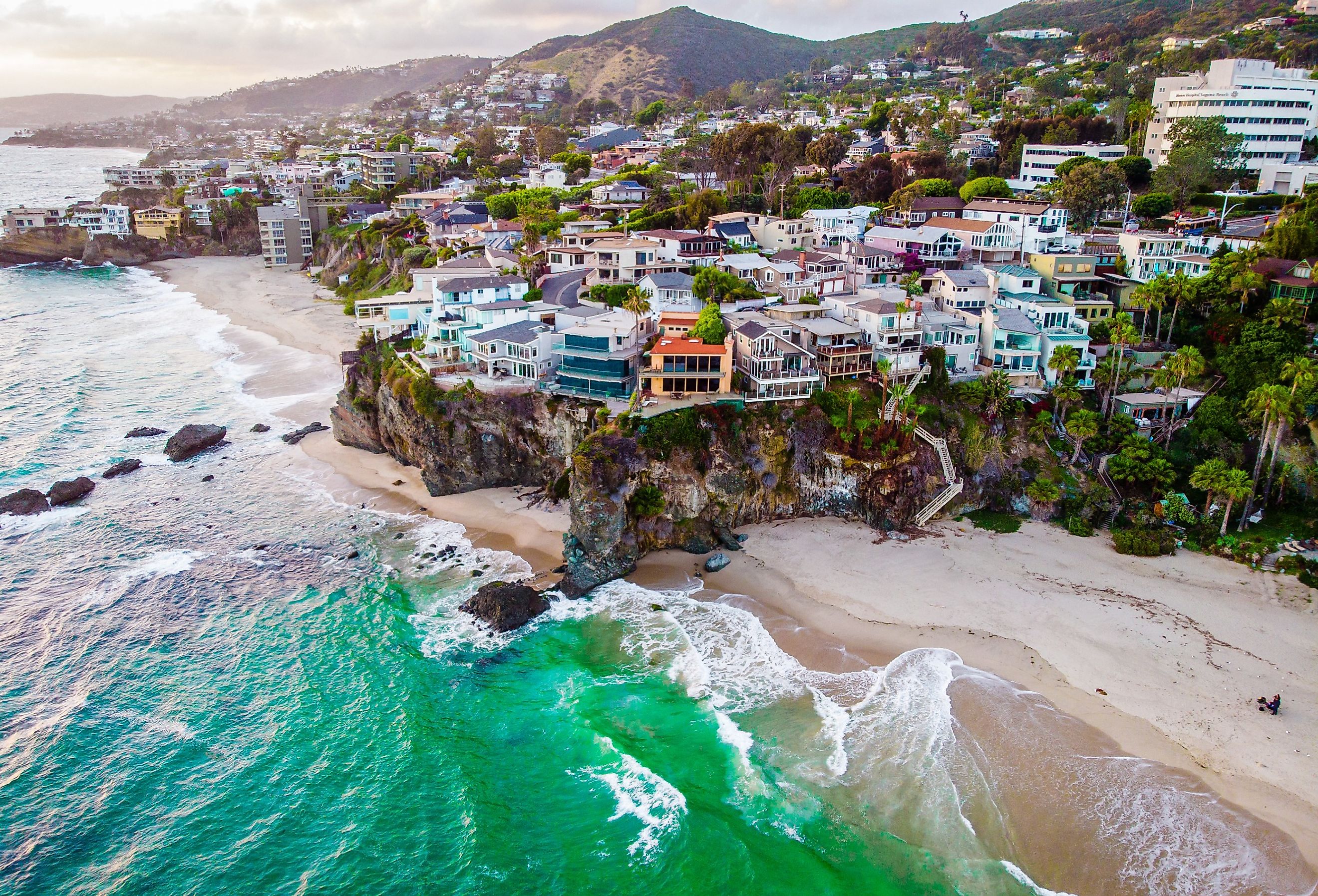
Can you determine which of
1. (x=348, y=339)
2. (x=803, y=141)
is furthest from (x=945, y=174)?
(x=348, y=339)

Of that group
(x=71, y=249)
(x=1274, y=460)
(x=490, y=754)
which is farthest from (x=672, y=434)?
(x=71, y=249)

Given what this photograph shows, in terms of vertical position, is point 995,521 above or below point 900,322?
below

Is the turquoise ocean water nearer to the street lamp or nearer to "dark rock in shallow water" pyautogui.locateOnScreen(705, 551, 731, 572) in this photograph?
"dark rock in shallow water" pyautogui.locateOnScreen(705, 551, 731, 572)

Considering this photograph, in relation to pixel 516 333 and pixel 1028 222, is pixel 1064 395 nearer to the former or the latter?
pixel 1028 222

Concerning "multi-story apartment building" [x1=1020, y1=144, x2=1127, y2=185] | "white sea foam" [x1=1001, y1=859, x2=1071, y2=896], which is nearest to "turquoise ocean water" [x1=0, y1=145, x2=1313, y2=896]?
"white sea foam" [x1=1001, y1=859, x2=1071, y2=896]

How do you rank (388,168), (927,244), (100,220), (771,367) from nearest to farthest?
1. (771,367)
2. (927,244)
3. (100,220)
4. (388,168)

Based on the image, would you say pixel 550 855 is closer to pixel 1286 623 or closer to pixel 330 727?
pixel 330 727

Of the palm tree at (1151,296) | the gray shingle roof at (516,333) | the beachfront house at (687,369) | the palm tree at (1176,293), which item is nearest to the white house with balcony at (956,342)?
the palm tree at (1151,296)
